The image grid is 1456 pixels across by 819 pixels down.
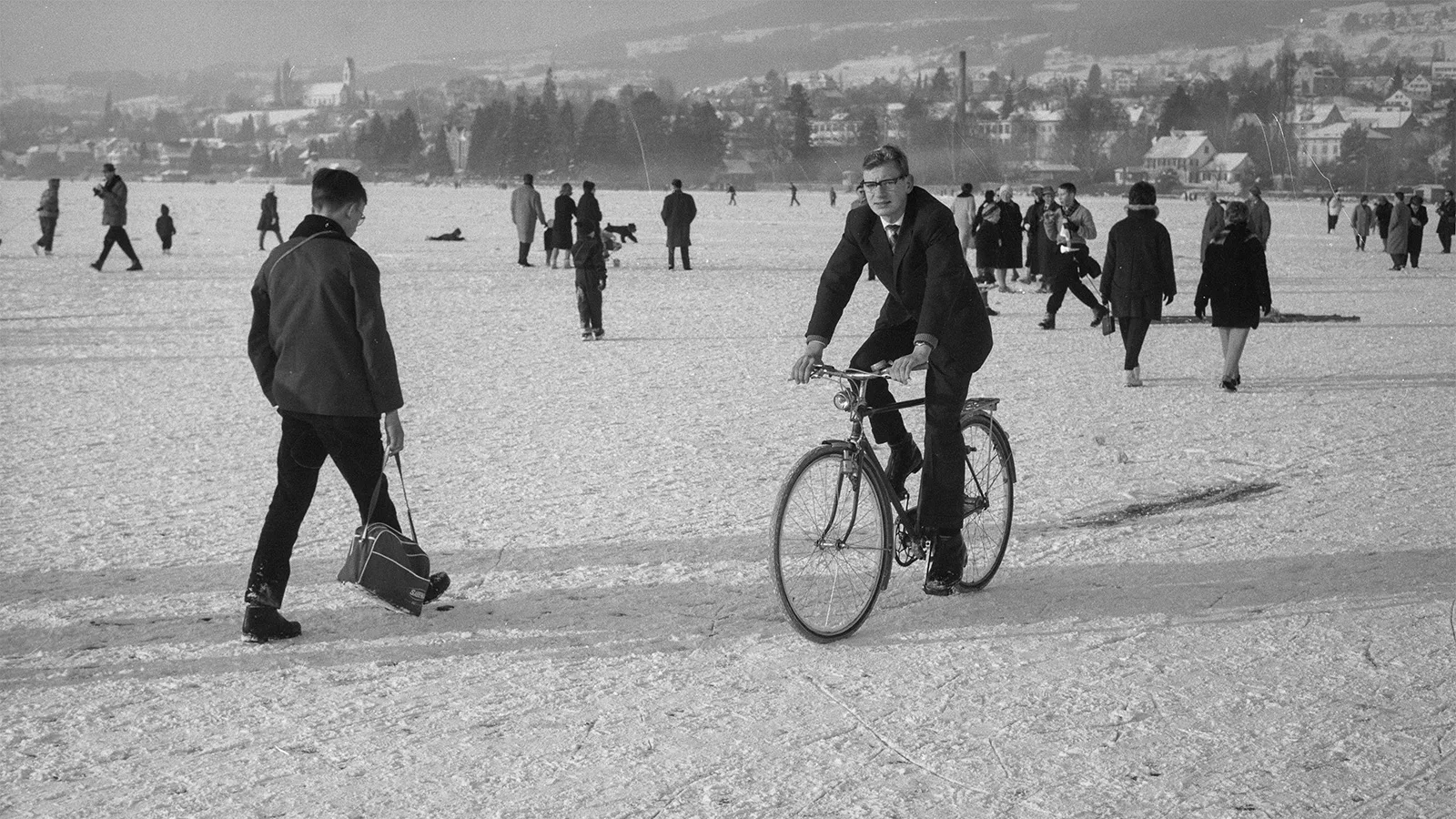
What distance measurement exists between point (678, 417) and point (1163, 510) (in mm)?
3567

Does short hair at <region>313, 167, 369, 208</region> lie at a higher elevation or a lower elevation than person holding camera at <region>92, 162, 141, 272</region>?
higher

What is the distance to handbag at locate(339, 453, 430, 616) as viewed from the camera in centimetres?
509

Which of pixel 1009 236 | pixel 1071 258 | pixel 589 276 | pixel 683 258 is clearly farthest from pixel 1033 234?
pixel 589 276

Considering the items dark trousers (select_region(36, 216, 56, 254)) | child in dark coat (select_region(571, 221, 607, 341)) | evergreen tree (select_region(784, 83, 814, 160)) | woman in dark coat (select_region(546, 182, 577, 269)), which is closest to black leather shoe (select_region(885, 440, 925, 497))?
child in dark coat (select_region(571, 221, 607, 341))

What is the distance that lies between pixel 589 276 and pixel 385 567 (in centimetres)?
Result: 944

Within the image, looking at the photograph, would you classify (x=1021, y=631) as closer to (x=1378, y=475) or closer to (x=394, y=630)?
(x=394, y=630)

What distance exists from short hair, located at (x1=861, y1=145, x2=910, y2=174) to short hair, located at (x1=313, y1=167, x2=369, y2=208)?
1.68m

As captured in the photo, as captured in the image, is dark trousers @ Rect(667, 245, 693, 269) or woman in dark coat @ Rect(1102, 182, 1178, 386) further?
dark trousers @ Rect(667, 245, 693, 269)

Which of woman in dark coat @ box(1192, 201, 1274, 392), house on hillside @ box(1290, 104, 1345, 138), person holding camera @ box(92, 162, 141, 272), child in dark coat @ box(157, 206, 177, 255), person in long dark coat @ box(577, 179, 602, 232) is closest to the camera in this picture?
woman in dark coat @ box(1192, 201, 1274, 392)

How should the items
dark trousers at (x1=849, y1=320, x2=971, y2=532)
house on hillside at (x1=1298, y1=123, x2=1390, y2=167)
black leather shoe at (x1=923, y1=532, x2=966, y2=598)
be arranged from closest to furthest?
dark trousers at (x1=849, y1=320, x2=971, y2=532), black leather shoe at (x1=923, y1=532, x2=966, y2=598), house on hillside at (x1=1298, y1=123, x2=1390, y2=167)

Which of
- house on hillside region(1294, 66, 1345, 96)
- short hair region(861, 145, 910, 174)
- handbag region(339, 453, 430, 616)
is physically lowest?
handbag region(339, 453, 430, 616)

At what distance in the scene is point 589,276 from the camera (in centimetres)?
1437

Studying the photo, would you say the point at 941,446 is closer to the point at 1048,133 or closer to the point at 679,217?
the point at 679,217

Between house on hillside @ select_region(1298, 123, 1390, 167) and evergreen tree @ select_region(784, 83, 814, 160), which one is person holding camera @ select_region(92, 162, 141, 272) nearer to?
house on hillside @ select_region(1298, 123, 1390, 167)
